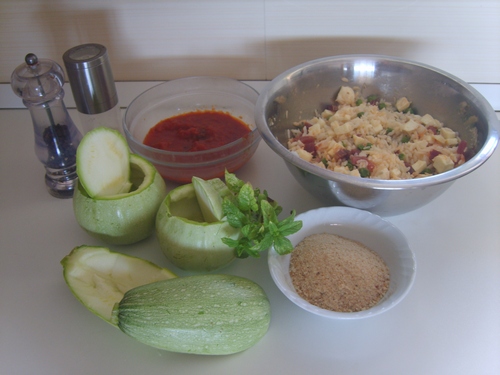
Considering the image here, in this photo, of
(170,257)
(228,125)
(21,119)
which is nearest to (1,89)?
(21,119)

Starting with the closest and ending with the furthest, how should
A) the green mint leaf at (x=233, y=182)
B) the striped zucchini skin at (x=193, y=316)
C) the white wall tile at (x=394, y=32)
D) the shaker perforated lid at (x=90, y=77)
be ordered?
the striped zucchini skin at (x=193, y=316)
the green mint leaf at (x=233, y=182)
the shaker perforated lid at (x=90, y=77)
the white wall tile at (x=394, y=32)

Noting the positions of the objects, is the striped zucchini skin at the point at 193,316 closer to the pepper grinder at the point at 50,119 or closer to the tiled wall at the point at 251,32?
the pepper grinder at the point at 50,119

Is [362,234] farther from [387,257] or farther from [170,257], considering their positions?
[170,257]

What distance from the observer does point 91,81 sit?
849 millimetres

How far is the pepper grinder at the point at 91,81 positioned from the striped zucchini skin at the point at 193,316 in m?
0.43

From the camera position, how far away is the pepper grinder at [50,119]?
2.62ft

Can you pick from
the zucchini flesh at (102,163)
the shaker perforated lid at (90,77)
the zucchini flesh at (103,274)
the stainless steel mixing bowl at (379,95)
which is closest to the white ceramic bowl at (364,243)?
the stainless steel mixing bowl at (379,95)

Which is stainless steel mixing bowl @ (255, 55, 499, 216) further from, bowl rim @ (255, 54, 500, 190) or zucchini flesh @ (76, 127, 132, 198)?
zucchini flesh @ (76, 127, 132, 198)

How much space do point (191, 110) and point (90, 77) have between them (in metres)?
0.30

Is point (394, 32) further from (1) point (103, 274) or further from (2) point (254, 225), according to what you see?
(1) point (103, 274)

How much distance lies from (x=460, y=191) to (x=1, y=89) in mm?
1151

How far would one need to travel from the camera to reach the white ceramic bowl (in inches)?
25.8

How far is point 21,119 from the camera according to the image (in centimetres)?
115

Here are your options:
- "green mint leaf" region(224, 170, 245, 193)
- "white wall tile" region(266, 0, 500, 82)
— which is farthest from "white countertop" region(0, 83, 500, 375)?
"white wall tile" region(266, 0, 500, 82)
